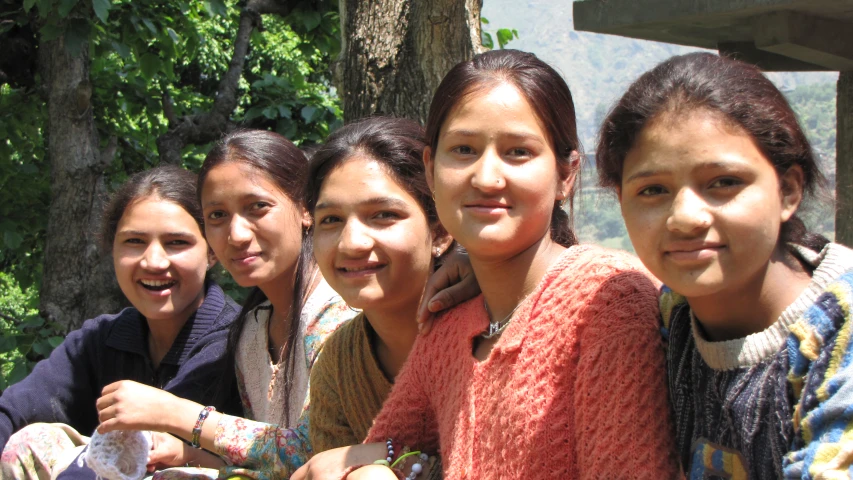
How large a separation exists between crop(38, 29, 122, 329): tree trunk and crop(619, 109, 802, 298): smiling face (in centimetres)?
387

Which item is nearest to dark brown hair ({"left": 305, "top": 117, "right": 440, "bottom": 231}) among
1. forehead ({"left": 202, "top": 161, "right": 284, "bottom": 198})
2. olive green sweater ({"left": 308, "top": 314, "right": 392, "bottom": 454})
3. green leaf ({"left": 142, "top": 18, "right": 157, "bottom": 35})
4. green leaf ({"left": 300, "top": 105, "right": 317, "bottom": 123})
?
olive green sweater ({"left": 308, "top": 314, "right": 392, "bottom": 454})

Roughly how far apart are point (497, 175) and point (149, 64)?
12.3 feet

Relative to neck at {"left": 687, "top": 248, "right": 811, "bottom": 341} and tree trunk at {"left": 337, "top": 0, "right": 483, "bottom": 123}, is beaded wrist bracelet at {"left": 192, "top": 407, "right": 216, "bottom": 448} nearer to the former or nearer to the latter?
tree trunk at {"left": 337, "top": 0, "right": 483, "bottom": 123}

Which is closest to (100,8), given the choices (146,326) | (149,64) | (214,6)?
(214,6)

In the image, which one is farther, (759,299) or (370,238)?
(370,238)

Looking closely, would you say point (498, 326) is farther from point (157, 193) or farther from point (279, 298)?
point (157, 193)

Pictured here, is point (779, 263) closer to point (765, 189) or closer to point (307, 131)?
point (765, 189)

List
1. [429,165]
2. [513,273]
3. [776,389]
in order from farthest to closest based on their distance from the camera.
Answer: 1. [429,165]
2. [513,273]
3. [776,389]

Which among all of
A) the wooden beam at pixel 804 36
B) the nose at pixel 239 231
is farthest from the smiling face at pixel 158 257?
the wooden beam at pixel 804 36

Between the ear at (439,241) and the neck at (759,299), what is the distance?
3.18 feet

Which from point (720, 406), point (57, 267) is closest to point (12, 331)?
point (57, 267)

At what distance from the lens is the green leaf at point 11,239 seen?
4840 mm

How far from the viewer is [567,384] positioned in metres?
1.71

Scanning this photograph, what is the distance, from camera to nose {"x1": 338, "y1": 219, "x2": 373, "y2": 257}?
2.23m
